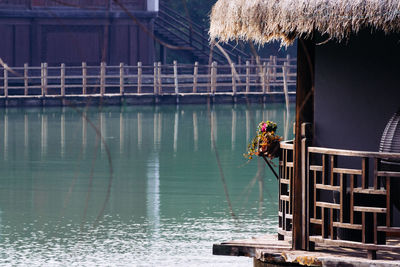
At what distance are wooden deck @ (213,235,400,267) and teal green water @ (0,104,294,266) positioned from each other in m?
0.98

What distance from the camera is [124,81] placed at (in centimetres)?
3938

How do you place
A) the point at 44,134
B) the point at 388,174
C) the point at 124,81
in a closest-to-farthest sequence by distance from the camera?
the point at 388,174
the point at 44,134
the point at 124,81

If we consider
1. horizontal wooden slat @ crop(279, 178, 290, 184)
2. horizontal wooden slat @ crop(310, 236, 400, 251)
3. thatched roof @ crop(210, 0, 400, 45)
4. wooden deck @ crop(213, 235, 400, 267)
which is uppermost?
thatched roof @ crop(210, 0, 400, 45)

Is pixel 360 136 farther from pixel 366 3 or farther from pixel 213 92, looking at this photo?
pixel 213 92

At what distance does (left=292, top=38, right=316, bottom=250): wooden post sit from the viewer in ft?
27.3

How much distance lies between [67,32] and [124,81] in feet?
8.78

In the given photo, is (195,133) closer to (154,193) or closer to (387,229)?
(154,193)

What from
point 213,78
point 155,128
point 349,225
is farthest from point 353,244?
point 213,78

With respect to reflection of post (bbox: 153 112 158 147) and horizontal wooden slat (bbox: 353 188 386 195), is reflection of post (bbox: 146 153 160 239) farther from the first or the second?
horizontal wooden slat (bbox: 353 188 386 195)

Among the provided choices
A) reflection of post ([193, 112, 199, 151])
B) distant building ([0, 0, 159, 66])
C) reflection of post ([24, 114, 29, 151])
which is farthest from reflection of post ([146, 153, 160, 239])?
distant building ([0, 0, 159, 66])

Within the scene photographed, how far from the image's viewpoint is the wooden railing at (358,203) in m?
7.82

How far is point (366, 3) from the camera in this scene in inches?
317

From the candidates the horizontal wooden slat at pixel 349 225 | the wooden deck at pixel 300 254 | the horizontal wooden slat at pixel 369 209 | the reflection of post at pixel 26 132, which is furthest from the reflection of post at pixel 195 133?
the horizontal wooden slat at pixel 369 209

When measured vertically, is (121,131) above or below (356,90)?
below
